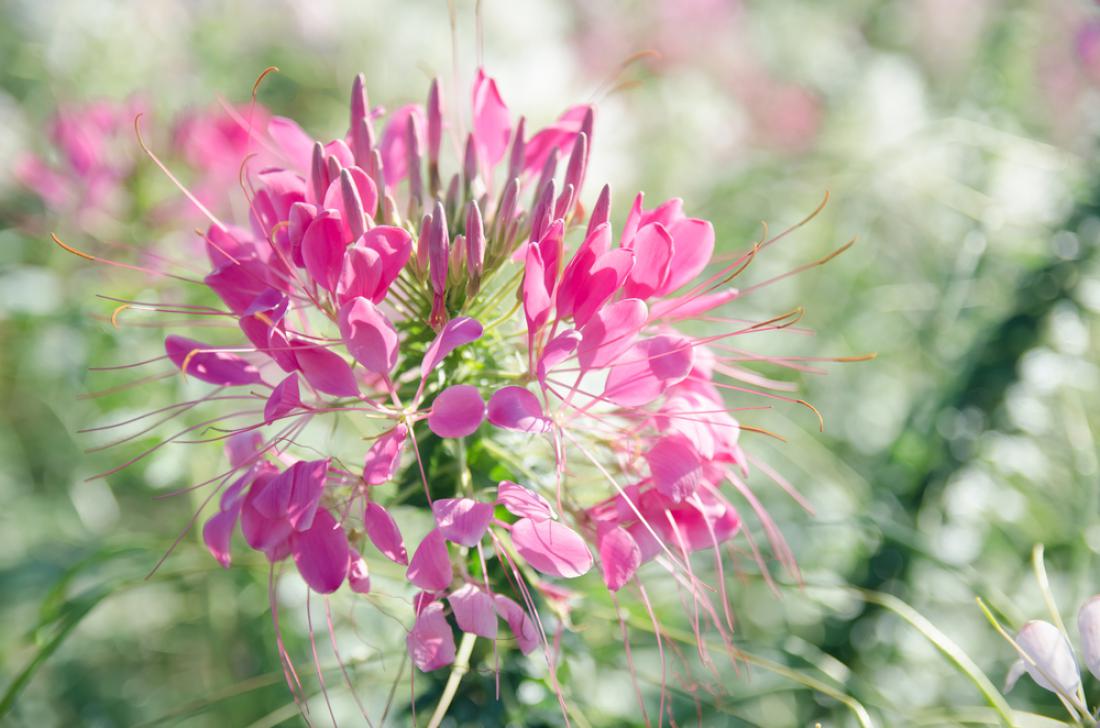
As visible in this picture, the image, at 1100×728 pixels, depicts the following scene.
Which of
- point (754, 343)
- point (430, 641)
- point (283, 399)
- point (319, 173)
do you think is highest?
point (319, 173)

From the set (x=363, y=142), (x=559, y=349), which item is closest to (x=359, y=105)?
(x=363, y=142)

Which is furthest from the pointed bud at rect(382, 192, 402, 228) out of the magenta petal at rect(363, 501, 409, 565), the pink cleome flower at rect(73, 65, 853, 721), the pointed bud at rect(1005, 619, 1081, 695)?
the pointed bud at rect(1005, 619, 1081, 695)

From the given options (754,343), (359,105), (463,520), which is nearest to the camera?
(463,520)

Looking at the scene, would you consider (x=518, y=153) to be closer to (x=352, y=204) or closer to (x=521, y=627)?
(x=352, y=204)

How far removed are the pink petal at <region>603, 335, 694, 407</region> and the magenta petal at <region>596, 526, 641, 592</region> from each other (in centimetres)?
8

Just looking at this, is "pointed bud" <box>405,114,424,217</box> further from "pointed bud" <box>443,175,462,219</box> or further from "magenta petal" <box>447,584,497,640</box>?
"magenta petal" <box>447,584,497,640</box>

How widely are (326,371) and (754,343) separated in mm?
779

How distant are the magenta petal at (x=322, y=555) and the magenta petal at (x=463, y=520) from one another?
6 centimetres

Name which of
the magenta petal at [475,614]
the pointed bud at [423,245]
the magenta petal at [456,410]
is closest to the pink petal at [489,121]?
the pointed bud at [423,245]

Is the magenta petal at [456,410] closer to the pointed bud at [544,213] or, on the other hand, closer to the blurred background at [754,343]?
the pointed bud at [544,213]

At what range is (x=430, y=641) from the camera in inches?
18.0

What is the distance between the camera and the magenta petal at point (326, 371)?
1.54ft

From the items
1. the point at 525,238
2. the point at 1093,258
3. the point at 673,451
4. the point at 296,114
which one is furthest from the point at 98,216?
the point at 1093,258

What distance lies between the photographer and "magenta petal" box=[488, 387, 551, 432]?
451 millimetres
